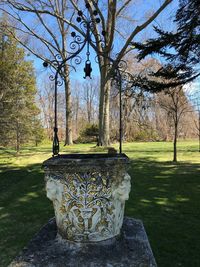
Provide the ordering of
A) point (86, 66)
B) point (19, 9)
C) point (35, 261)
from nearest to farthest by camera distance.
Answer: point (35, 261), point (86, 66), point (19, 9)

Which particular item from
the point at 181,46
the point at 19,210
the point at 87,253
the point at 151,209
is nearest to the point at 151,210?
the point at 151,209

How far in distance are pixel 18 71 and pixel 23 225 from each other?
10407mm

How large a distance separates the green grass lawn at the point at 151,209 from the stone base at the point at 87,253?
43.0 inches

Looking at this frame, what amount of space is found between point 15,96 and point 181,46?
28.1 feet

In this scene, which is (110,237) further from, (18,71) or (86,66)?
(18,71)

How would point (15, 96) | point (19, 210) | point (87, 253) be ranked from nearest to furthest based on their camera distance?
point (87, 253), point (19, 210), point (15, 96)

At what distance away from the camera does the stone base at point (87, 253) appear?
1523 millimetres

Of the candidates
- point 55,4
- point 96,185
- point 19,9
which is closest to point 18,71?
point 19,9

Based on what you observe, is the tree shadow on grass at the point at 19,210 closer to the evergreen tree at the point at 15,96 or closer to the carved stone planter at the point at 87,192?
the carved stone planter at the point at 87,192

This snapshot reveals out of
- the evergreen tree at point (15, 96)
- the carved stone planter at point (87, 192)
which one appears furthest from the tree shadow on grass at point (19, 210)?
the evergreen tree at point (15, 96)

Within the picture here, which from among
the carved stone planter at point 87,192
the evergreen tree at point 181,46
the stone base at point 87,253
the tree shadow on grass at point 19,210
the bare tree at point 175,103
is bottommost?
the tree shadow on grass at point 19,210

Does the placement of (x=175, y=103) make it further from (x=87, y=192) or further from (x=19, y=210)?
(x=87, y=192)

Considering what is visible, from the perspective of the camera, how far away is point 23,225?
369cm

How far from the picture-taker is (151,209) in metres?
4.29
